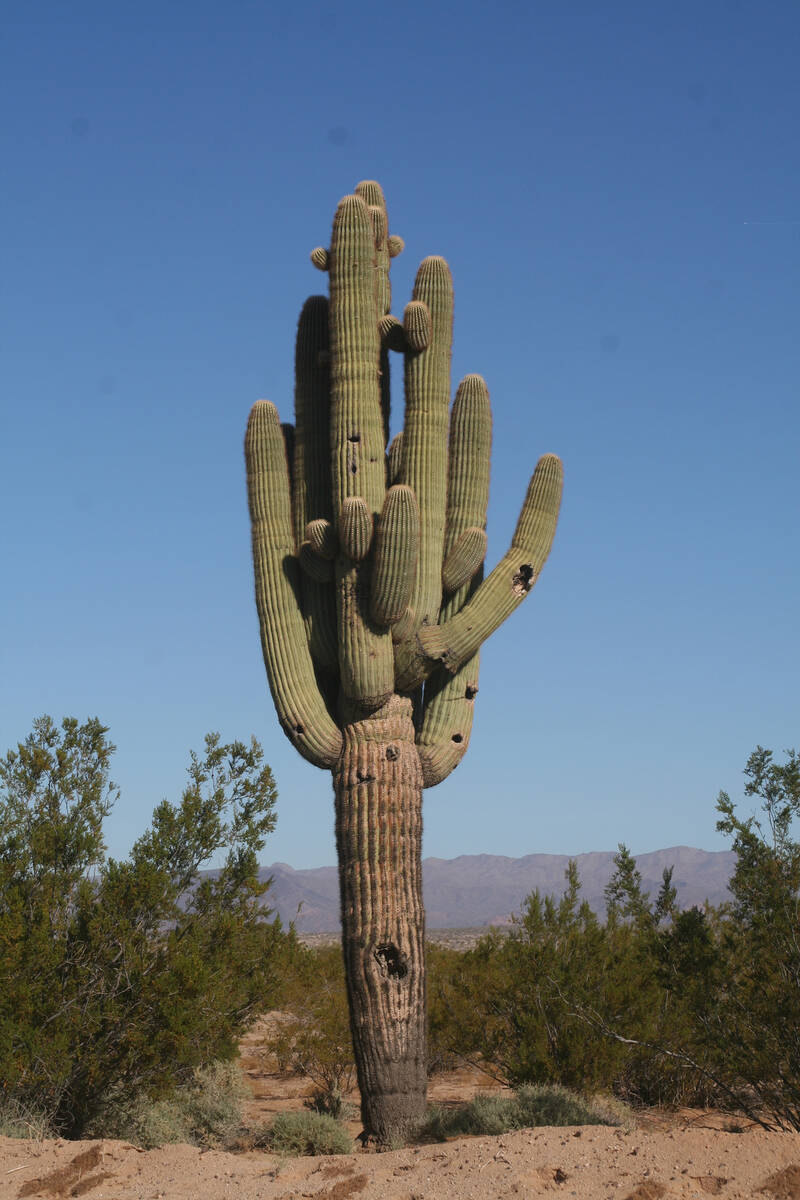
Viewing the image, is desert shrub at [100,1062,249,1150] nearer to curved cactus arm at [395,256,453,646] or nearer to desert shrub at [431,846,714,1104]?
desert shrub at [431,846,714,1104]

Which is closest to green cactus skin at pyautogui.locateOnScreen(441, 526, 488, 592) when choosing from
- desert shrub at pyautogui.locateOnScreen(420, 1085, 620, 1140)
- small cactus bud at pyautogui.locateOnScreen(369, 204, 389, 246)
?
small cactus bud at pyautogui.locateOnScreen(369, 204, 389, 246)

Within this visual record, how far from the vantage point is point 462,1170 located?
299 inches

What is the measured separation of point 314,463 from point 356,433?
856mm

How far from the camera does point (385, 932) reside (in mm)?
9641

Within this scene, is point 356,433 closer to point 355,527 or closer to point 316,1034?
point 355,527

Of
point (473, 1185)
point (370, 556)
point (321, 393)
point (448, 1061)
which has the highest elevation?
point (321, 393)

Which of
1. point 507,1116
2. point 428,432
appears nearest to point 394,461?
point 428,432

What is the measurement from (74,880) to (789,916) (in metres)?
6.61

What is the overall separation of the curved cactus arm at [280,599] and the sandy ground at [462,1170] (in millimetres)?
3475

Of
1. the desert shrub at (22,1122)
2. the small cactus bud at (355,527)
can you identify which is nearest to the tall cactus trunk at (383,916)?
the small cactus bud at (355,527)

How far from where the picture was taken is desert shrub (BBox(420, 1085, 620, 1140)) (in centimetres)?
922

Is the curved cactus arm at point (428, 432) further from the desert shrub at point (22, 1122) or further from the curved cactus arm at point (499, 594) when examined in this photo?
the desert shrub at point (22, 1122)

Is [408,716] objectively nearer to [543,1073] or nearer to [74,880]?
[74,880]

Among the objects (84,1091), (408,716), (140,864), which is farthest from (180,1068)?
(408,716)
